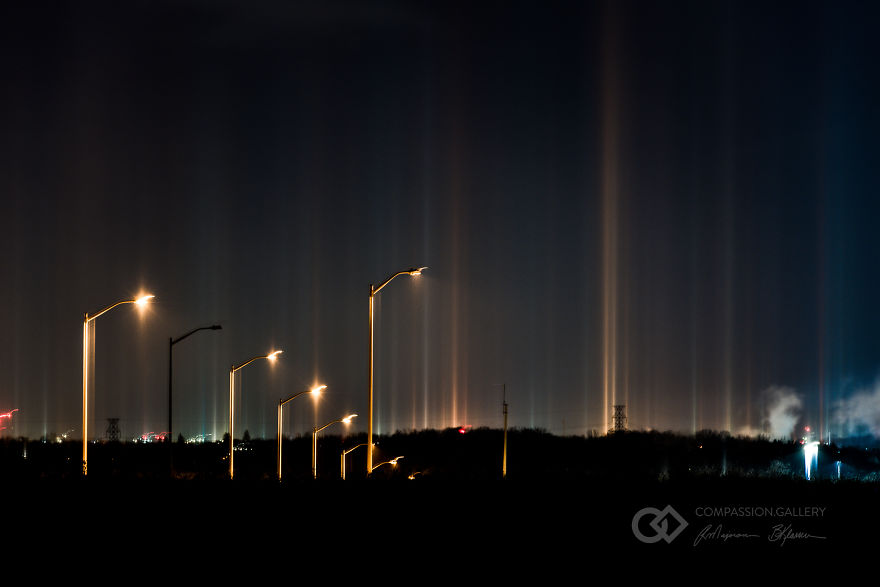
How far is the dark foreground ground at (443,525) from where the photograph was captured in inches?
803

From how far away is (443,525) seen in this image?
22.9 meters

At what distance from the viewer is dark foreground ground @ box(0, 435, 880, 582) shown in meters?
20.4

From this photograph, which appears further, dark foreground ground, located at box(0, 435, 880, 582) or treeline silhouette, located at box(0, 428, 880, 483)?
treeline silhouette, located at box(0, 428, 880, 483)

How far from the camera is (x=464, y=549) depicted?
21266 mm

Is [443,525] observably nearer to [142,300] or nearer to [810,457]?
[142,300]

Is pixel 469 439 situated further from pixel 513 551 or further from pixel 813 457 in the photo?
pixel 513 551

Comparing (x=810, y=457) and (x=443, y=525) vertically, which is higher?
(x=443, y=525)
